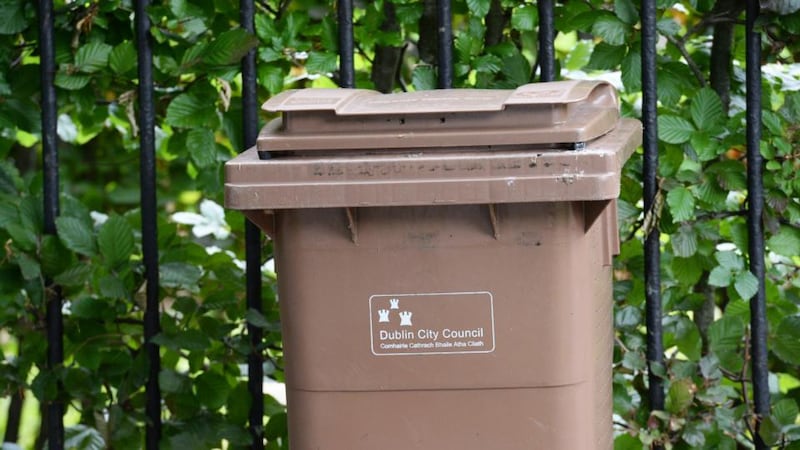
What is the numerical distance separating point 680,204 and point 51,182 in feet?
5.95

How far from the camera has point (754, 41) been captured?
124 inches

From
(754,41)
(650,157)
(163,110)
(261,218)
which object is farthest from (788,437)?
(163,110)

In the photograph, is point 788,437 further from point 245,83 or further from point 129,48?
point 129,48

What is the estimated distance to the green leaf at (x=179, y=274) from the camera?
3490mm

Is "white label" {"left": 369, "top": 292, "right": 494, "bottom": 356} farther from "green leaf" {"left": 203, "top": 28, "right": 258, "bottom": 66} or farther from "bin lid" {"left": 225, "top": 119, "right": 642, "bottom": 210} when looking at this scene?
"green leaf" {"left": 203, "top": 28, "right": 258, "bottom": 66}

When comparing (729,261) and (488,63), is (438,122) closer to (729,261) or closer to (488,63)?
(488,63)

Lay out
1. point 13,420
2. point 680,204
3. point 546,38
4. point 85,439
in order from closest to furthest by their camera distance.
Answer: point 680,204
point 546,38
point 85,439
point 13,420

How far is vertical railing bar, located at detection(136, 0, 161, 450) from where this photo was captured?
3412mm

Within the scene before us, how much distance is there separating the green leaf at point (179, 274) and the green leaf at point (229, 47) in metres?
0.62

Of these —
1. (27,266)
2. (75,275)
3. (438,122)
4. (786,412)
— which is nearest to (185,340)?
(75,275)

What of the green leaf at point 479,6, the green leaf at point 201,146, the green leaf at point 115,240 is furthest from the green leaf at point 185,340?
the green leaf at point 479,6

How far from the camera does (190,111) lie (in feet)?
11.4

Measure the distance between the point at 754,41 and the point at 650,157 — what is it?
411mm

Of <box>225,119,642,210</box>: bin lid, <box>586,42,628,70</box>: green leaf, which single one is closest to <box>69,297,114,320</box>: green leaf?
<box>225,119,642,210</box>: bin lid
